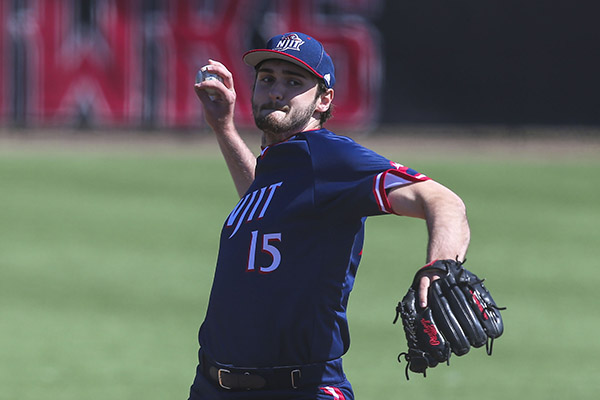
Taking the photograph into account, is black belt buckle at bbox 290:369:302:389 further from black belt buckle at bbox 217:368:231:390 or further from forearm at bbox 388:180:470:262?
forearm at bbox 388:180:470:262

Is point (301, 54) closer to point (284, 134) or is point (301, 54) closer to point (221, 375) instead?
point (284, 134)

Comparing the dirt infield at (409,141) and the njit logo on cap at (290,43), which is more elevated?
the njit logo on cap at (290,43)

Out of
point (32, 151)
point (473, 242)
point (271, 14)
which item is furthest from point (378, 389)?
point (271, 14)

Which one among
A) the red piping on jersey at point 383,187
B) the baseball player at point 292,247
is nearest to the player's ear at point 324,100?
the baseball player at point 292,247

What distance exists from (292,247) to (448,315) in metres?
0.71

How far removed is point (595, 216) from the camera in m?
13.9

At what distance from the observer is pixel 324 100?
13.8 feet

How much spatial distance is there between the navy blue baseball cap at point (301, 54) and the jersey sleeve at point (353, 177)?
34 centimetres

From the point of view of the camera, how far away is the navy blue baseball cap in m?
4.04

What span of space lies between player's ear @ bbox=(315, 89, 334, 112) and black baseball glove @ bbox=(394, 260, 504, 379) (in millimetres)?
994

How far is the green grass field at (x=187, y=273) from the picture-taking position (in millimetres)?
7801

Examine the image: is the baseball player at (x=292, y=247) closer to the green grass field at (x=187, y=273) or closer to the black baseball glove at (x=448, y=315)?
the black baseball glove at (x=448, y=315)

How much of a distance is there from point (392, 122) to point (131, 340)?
37.7 feet

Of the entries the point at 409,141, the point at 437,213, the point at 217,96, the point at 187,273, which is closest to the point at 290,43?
the point at 217,96
